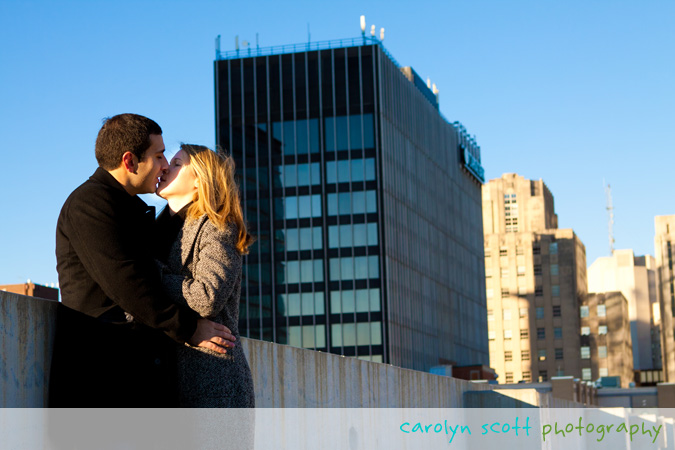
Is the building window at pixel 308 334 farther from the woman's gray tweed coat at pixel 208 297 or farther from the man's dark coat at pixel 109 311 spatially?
the man's dark coat at pixel 109 311

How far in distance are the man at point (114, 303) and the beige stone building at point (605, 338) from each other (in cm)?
14225

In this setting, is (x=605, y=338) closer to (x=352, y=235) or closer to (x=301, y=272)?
(x=352, y=235)

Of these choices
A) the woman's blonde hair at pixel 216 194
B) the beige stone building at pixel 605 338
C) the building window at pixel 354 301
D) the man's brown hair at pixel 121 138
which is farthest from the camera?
the beige stone building at pixel 605 338

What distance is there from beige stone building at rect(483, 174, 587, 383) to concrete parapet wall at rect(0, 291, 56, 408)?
A: 138 metres

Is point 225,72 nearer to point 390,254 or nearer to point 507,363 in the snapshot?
point 390,254

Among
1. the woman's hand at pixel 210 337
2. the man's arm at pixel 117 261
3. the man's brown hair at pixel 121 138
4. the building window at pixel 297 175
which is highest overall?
the building window at pixel 297 175

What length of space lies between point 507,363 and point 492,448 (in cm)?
12750

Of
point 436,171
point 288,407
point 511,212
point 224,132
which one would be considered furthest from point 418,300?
point 511,212

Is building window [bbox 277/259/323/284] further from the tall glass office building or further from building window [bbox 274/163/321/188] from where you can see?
building window [bbox 274/163/321/188]

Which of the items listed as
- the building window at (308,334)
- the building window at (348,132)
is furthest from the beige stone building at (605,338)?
the building window at (348,132)

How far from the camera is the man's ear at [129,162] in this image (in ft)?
14.1

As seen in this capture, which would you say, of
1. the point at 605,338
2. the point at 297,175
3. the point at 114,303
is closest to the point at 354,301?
the point at 297,175

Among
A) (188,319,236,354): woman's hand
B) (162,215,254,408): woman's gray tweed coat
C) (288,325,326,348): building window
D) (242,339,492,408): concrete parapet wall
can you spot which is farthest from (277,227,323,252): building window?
(188,319,236,354): woman's hand

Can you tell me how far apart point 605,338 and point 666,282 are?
1966 centimetres
